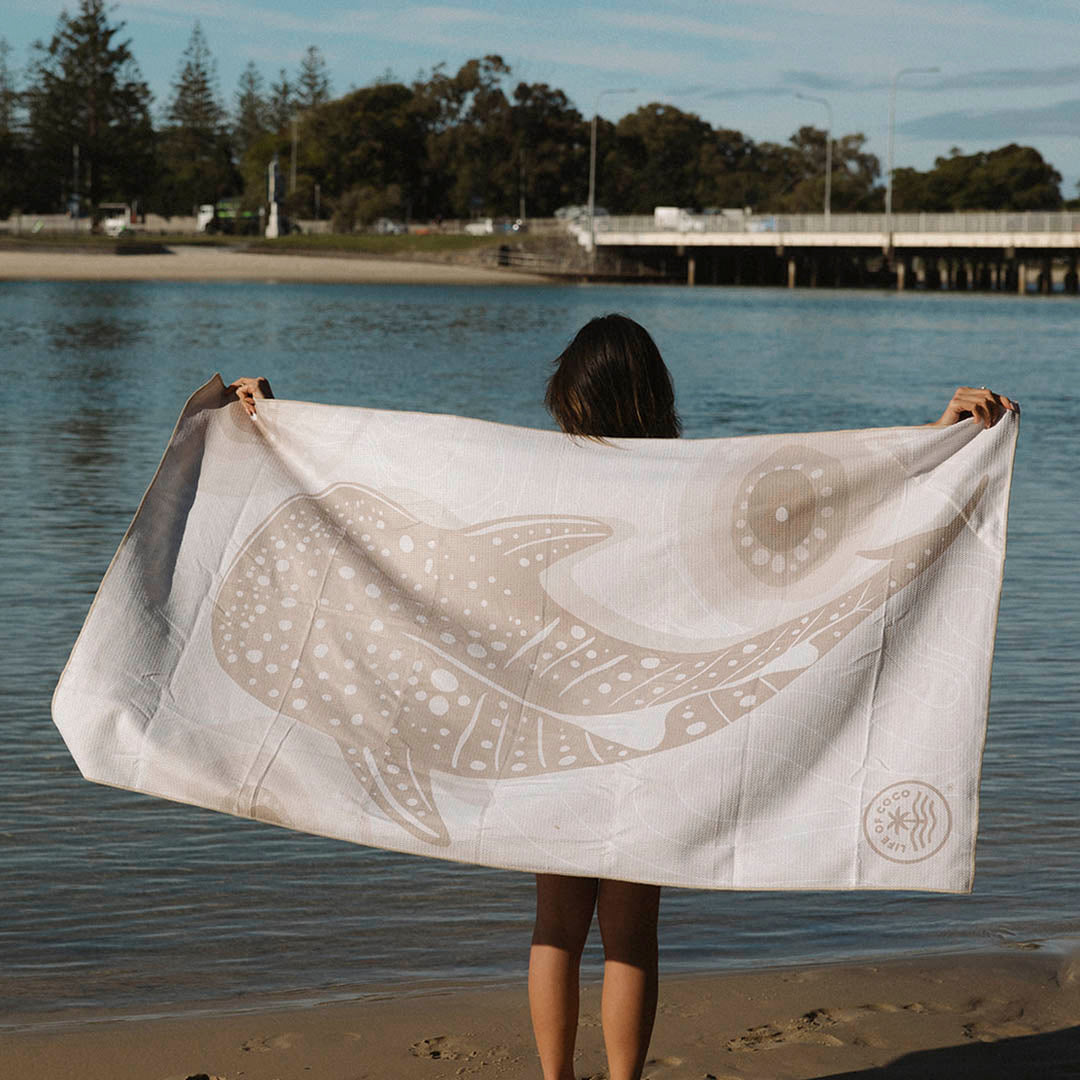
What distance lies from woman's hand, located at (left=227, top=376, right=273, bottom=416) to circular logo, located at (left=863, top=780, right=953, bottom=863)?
1575mm

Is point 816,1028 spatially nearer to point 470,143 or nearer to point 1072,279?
point 1072,279

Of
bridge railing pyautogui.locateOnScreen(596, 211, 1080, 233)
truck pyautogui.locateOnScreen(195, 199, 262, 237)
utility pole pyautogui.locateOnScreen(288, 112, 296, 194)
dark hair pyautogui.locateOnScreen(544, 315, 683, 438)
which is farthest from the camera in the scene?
utility pole pyautogui.locateOnScreen(288, 112, 296, 194)

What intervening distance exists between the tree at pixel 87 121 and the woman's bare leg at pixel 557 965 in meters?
113

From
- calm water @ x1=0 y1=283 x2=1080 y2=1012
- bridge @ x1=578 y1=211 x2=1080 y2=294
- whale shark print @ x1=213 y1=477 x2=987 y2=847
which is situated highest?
bridge @ x1=578 y1=211 x2=1080 y2=294

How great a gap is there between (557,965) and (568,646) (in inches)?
25.2

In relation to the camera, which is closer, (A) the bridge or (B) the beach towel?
(B) the beach towel

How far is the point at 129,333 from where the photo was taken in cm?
3719

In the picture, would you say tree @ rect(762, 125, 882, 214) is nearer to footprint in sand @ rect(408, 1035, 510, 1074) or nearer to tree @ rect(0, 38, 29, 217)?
tree @ rect(0, 38, 29, 217)

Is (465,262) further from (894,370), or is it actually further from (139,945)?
(139,945)

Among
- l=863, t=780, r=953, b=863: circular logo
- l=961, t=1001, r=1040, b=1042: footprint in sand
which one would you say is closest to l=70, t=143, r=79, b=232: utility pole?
l=961, t=1001, r=1040, b=1042: footprint in sand

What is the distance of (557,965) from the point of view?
315 centimetres

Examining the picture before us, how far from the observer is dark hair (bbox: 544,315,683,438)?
10.2 ft

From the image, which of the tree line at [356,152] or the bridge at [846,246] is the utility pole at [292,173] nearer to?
the tree line at [356,152]

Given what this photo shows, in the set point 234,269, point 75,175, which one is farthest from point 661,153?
point 234,269
